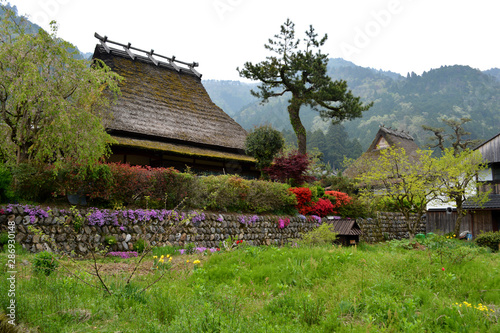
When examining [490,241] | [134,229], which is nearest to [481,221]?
[490,241]

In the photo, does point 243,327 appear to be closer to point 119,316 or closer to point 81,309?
point 119,316

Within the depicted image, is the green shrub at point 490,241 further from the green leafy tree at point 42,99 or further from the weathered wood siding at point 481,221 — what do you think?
the green leafy tree at point 42,99

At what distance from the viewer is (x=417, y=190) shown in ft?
50.8

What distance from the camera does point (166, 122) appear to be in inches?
712

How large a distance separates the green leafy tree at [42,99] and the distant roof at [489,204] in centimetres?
2206

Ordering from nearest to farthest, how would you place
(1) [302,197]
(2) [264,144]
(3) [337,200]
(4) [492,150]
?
(1) [302,197] < (2) [264,144] < (3) [337,200] < (4) [492,150]

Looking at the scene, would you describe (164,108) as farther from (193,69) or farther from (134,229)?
(134,229)

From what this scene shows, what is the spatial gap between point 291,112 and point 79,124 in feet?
48.1

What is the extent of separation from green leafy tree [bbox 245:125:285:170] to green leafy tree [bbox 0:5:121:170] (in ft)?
30.0

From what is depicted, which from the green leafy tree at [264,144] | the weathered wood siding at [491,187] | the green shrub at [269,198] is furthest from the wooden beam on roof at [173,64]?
the weathered wood siding at [491,187]

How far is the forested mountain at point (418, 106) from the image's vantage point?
72562 millimetres

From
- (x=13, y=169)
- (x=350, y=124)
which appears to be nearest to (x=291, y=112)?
(x=13, y=169)

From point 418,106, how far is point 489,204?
67.4 meters

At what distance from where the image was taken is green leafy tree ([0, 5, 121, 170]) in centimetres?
Answer: 879
